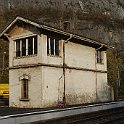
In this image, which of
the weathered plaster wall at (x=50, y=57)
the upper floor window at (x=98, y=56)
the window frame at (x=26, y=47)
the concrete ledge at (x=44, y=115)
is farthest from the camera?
the upper floor window at (x=98, y=56)

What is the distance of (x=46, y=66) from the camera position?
20672 millimetres

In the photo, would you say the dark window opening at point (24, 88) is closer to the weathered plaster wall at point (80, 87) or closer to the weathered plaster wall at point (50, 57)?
the weathered plaster wall at point (50, 57)

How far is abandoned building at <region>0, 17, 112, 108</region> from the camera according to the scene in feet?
67.5

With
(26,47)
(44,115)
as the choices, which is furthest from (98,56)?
(44,115)

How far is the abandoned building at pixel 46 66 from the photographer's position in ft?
67.5

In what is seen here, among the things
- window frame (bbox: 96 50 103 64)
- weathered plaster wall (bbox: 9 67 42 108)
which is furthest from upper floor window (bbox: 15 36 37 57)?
window frame (bbox: 96 50 103 64)

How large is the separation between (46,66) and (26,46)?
2567mm

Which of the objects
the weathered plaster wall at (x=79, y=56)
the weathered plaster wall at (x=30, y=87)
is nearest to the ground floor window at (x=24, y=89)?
the weathered plaster wall at (x=30, y=87)

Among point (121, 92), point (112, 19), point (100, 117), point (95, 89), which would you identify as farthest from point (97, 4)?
point (100, 117)

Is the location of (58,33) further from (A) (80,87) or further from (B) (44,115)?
(B) (44,115)

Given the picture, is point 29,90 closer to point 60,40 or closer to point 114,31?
point 60,40

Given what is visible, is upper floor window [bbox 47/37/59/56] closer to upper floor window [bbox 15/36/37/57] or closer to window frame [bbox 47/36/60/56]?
window frame [bbox 47/36/60/56]

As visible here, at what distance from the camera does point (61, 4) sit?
9381cm

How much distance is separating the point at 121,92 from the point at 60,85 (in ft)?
76.9
